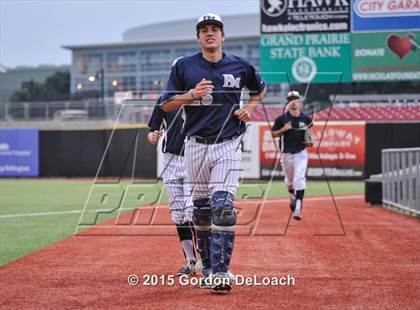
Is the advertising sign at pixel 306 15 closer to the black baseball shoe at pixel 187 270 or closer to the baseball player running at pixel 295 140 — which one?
the baseball player running at pixel 295 140

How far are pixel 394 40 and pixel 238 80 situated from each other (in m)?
18.6

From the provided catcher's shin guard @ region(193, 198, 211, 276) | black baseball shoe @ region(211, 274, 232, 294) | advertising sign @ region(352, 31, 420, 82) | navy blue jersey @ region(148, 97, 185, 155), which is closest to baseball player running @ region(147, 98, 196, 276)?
navy blue jersey @ region(148, 97, 185, 155)

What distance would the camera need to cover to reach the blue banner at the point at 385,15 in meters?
23.4

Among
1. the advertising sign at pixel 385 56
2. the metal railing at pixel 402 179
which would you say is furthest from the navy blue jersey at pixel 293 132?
the advertising sign at pixel 385 56

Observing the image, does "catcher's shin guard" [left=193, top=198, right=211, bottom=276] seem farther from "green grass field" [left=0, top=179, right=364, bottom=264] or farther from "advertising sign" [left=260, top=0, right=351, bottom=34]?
"advertising sign" [left=260, top=0, right=351, bottom=34]

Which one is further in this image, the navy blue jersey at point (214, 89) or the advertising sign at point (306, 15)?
the advertising sign at point (306, 15)

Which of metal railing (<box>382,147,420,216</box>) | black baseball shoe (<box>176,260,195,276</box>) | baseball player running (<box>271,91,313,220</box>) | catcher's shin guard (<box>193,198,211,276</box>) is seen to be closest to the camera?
catcher's shin guard (<box>193,198,211,276</box>)

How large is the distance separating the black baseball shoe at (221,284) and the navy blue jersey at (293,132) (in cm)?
713

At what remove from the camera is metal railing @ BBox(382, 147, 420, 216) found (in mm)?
13148

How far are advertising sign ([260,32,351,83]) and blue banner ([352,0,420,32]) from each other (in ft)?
2.18

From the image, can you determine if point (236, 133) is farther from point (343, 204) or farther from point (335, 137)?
point (335, 137)

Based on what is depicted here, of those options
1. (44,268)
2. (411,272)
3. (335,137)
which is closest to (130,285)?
(44,268)

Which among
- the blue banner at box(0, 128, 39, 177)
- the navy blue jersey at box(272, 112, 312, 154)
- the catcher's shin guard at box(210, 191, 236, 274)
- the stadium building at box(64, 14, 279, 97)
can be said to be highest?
the stadium building at box(64, 14, 279, 97)

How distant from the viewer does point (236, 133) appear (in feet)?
20.7
